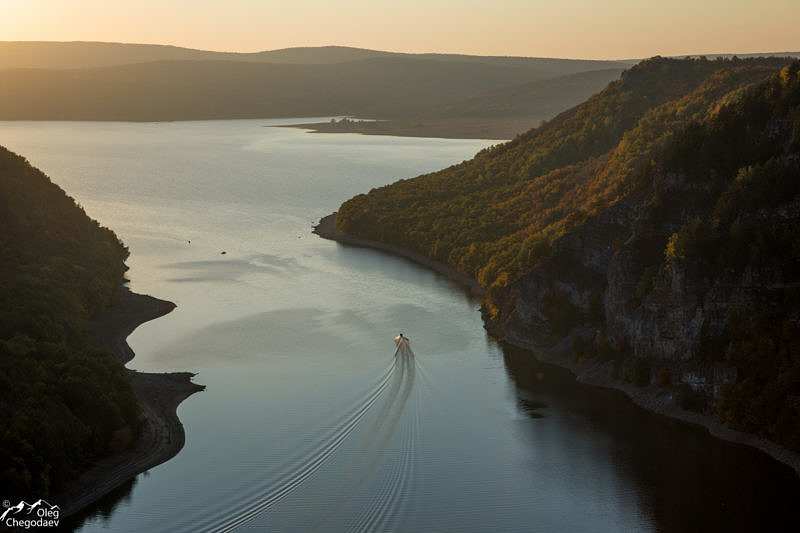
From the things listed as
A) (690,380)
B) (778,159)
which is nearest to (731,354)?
(690,380)

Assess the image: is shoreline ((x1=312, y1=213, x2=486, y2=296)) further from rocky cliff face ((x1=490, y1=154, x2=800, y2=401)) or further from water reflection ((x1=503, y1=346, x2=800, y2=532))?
water reflection ((x1=503, y1=346, x2=800, y2=532))

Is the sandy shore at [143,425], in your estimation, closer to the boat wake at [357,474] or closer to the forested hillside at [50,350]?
the forested hillside at [50,350]

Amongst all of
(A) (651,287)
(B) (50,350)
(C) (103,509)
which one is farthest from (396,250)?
(C) (103,509)

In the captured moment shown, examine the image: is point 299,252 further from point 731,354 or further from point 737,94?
point 731,354

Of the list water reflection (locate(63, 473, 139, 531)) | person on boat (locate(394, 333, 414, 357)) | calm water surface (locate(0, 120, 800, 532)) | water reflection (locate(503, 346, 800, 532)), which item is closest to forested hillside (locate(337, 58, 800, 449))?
water reflection (locate(503, 346, 800, 532))

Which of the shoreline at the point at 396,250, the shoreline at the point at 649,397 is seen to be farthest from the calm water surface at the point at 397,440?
the shoreline at the point at 396,250

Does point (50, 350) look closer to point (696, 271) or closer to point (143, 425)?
point (143, 425)
